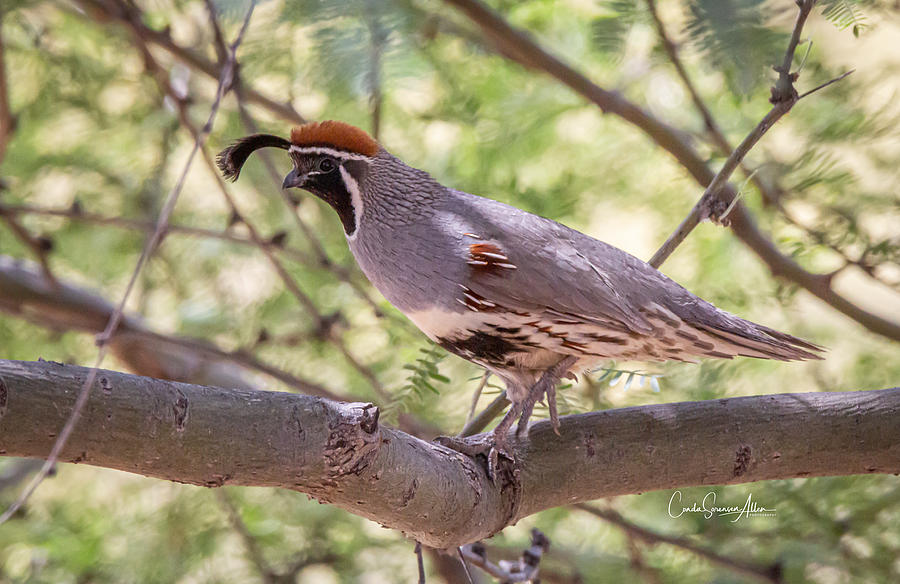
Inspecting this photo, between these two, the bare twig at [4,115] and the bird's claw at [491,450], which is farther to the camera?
the bare twig at [4,115]

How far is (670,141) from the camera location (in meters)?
2.61

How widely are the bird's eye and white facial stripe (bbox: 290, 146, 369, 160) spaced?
0.02m

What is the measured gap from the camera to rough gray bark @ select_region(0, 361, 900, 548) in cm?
119

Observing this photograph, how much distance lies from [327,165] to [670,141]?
1093 millimetres

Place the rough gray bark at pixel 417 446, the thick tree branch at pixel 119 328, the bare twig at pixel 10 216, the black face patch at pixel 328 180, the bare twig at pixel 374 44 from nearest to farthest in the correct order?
1. the rough gray bark at pixel 417 446
2. the bare twig at pixel 374 44
3. the black face patch at pixel 328 180
4. the bare twig at pixel 10 216
5. the thick tree branch at pixel 119 328

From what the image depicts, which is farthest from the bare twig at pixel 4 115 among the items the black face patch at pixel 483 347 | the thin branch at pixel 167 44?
the black face patch at pixel 483 347

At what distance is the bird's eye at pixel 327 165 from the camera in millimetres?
2004

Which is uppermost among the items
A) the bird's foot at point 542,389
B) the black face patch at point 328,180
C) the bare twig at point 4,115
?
the bare twig at point 4,115

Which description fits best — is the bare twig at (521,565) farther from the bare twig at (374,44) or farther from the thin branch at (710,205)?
the bare twig at (374,44)

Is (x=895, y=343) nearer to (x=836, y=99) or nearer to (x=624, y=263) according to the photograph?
(x=836, y=99)

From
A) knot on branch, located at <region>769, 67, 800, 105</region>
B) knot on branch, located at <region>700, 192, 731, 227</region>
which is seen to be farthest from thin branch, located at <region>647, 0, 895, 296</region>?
knot on branch, located at <region>769, 67, 800, 105</region>

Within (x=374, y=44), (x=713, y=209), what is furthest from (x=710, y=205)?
(x=374, y=44)

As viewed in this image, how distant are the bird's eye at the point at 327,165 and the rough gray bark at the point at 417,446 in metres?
0.68

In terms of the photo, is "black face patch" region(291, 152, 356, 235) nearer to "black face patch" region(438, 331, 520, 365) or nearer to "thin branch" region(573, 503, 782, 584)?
"black face patch" region(438, 331, 520, 365)
